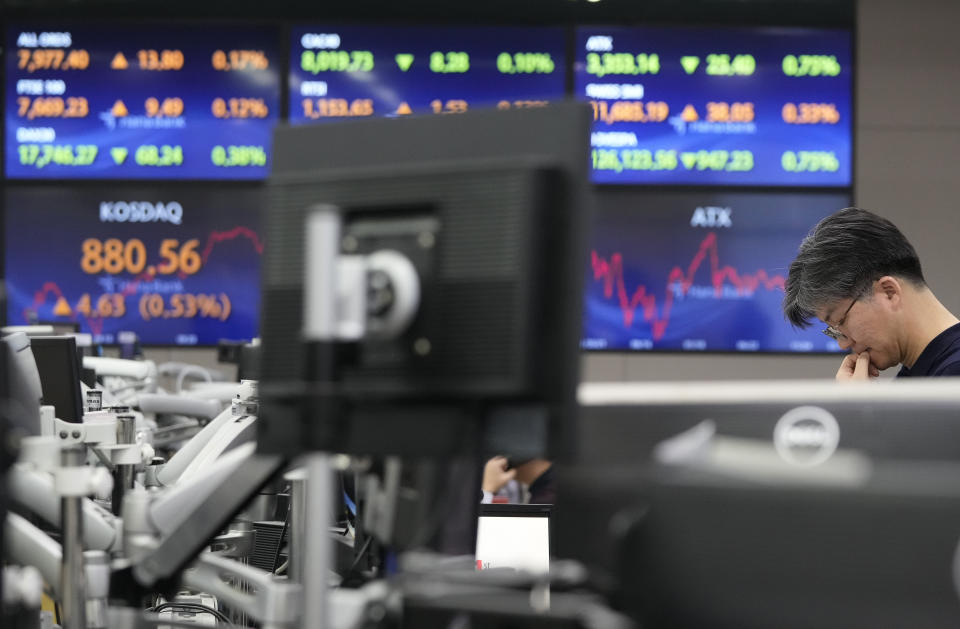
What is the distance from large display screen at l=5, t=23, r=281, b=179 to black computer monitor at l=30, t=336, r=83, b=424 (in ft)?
8.66

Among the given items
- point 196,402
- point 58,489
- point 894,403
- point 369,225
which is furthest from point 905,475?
point 196,402

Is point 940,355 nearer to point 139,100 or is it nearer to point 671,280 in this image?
point 671,280

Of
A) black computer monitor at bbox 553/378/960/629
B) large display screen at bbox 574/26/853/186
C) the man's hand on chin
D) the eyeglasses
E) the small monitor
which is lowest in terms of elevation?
the small monitor

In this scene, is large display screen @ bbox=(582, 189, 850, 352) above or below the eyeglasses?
above

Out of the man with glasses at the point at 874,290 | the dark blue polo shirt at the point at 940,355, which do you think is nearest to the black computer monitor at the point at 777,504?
the dark blue polo shirt at the point at 940,355

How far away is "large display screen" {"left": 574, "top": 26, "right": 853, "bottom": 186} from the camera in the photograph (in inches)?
218

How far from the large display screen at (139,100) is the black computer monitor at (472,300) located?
447 cm

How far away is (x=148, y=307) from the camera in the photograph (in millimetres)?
5695

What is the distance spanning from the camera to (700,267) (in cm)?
546

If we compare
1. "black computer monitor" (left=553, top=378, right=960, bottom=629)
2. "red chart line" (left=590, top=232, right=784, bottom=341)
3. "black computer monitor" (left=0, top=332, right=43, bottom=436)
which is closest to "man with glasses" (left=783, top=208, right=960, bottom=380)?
"black computer monitor" (left=553, top=378, right=960, bottom=629)

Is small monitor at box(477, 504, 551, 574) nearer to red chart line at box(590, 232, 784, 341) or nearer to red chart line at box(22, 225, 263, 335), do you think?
red chart line at box(590, 232, 784, 341)

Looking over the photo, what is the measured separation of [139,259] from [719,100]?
2.80 metres

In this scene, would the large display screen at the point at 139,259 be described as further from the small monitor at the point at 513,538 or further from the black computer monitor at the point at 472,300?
the black computer monitor at the point at 472,300

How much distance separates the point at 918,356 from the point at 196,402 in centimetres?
259
